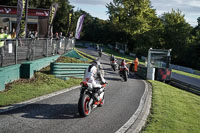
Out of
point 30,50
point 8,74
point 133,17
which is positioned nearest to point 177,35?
point 133,17

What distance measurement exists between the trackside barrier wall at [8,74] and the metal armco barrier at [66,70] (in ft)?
9.11

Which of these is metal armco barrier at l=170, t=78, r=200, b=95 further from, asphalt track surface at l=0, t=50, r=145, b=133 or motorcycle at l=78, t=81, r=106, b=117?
motorcycle at l=78, t=81, r=106, b=117

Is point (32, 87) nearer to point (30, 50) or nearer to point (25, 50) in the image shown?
point (25, 50)

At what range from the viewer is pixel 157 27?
62312 mm

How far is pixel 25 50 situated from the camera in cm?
1221

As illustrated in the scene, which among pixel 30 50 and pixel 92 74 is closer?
pixel 92 74

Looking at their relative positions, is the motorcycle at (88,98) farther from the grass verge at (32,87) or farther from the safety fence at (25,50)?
the safety fence at (25,50)

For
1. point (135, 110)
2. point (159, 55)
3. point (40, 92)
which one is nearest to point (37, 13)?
point (159, 55)

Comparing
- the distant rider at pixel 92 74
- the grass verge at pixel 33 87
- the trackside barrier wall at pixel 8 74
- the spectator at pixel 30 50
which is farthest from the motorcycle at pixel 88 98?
the spectator at pixel 30 50

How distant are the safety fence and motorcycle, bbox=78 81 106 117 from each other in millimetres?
4380

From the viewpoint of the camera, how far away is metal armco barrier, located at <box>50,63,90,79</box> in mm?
13672

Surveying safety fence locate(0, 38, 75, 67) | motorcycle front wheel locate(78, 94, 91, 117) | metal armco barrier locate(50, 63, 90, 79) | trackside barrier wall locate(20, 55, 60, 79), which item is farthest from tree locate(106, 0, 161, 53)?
motorcycle front wheel locate(78, 94, 91, 117)

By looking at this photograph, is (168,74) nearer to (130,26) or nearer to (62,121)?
(62,121)

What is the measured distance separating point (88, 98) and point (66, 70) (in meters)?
7.03
